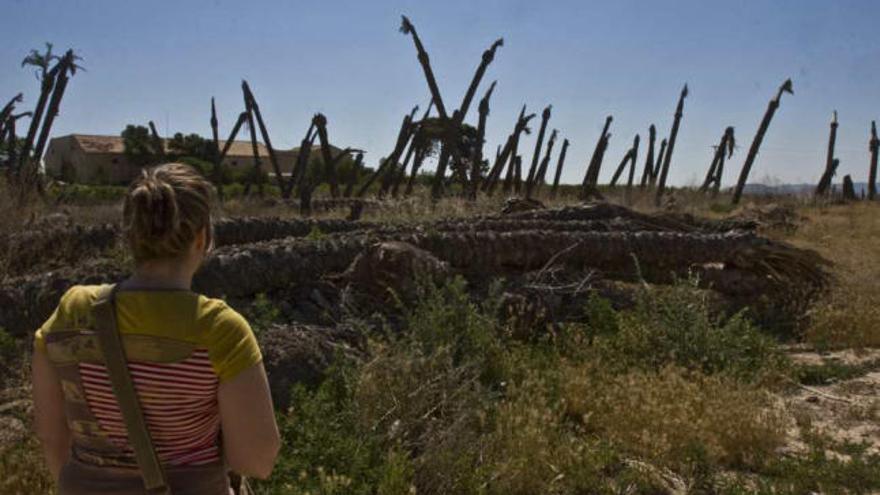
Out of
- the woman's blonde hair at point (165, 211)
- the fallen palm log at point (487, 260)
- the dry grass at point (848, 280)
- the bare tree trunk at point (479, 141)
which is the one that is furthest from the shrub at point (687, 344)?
the bare tree trunk at point (479, 141)

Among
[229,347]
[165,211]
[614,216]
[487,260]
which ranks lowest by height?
[487,260]

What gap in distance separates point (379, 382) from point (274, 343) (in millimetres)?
822

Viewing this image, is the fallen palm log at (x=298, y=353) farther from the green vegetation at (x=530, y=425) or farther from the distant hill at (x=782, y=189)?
the distant hill at (x=782, y=189)

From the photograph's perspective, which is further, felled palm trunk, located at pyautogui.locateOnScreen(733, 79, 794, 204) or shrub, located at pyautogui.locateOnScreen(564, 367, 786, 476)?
felled palm trunk, located at pyautogui.locateOnScreen(733, 79, 794, 204)

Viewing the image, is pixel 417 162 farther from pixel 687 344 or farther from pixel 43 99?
pixel 687 344

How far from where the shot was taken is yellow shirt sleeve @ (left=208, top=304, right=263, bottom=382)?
1779mm

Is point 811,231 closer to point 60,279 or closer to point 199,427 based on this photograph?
point 60,279

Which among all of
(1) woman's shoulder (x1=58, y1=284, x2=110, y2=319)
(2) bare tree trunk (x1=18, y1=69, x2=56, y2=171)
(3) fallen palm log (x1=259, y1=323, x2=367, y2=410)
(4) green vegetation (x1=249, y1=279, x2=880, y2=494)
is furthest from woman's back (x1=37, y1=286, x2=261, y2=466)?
(2) bare tree trunk (x1=18, y1=69, x2=56, y2=171)

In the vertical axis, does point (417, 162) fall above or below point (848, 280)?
above

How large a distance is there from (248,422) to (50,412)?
0.52 metres

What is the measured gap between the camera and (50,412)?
1.96 m

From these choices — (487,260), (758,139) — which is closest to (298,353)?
(487,260)

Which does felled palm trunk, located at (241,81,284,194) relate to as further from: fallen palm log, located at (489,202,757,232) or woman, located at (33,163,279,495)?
woman, located at (33,163,279,495)

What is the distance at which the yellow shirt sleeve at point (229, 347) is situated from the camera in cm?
178
